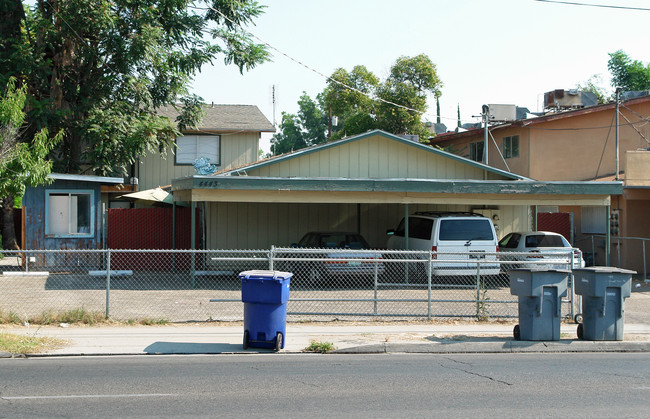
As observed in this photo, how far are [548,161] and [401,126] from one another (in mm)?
10535

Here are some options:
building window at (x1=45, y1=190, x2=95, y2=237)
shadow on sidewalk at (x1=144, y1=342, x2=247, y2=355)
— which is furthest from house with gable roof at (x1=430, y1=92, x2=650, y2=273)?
shadow on sidewalk at (x1=144, y1=342, x2=247, y2=355)

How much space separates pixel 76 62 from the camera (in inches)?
932

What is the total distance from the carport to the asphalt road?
818cm

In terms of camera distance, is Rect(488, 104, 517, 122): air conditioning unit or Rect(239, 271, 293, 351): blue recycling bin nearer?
Rect(239, 271, 293, 351): blue recycling bin

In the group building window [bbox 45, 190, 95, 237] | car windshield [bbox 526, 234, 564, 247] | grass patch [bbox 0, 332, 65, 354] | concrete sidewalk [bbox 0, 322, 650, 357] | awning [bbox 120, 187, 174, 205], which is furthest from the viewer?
awning [bbox 120, 187, 174, 205]

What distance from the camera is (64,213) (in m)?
20.5

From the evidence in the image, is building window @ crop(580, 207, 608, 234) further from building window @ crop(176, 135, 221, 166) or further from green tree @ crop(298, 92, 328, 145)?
green tree @ crop(298, 92, 328, 145)

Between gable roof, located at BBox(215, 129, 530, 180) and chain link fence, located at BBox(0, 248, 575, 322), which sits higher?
gable roof, located at BBox(215, 129, 530, 180)

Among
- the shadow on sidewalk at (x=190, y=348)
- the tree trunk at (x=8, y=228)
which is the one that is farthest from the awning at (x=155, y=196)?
the shadow on sidewalk at (x=190, y=348)

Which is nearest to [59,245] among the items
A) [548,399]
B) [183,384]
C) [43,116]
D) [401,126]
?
[43,116]

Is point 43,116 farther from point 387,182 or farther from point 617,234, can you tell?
point 617,234

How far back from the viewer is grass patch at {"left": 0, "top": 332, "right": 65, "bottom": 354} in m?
10.4

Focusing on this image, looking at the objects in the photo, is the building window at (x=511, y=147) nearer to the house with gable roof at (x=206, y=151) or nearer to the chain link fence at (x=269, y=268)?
the house with gable roof at (x=206, y=151)

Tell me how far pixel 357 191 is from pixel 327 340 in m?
7.58
